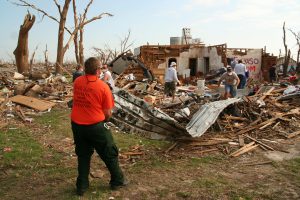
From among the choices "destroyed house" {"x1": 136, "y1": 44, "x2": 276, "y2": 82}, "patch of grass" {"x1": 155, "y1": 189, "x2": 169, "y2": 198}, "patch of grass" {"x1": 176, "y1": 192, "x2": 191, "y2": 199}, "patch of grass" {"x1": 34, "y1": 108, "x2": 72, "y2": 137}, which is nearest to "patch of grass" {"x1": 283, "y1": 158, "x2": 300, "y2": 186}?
"patch of grass" {"x1": 176, "y1": 192, "x2": 191, "y2": 199}

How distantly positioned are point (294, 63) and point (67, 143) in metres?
30.2

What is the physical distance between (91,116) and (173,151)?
308 cm

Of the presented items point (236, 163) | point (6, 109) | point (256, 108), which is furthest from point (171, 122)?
point (6, 109)

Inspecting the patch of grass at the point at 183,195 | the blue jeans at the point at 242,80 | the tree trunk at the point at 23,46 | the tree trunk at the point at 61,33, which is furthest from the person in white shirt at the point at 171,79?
the tree trunk at the point at 61,33

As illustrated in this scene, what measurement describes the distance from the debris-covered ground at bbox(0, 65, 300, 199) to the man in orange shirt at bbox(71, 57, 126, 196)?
60 centimetres

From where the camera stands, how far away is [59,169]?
19.6 ft

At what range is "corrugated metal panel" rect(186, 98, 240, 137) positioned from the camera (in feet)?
26.2

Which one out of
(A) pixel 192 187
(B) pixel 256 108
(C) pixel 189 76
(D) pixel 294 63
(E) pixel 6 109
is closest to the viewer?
(A) pixel 192 187

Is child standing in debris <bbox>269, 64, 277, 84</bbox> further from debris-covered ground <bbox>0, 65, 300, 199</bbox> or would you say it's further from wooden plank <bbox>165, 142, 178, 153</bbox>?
wooden plank <bbox>165, 142, 178, 153</bbox>

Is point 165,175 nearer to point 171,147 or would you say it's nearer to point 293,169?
point 171,147

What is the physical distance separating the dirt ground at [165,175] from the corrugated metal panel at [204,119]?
73 cm

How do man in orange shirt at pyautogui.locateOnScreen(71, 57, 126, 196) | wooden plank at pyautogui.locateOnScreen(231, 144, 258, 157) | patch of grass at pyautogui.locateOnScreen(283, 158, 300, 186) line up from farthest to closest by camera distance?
wooden plank at pyautogui.locateOnScreen(231, 144, 258, 157)
patch of grass at pyautogui.locateOnScreen(283, 158, 300, 186)
man in orange shirt at pyautogui.locateOnScreen(71, 57, 126, 196)

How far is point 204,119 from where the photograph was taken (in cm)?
852

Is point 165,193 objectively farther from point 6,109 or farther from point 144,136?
point 6,109
